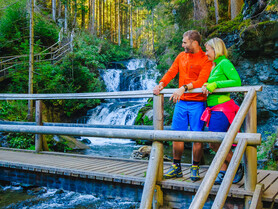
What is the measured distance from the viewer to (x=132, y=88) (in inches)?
802

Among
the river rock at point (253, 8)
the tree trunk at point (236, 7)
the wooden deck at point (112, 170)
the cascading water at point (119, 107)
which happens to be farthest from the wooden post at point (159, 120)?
the tree trunk at point (236, 7)

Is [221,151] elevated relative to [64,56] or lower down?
lower down

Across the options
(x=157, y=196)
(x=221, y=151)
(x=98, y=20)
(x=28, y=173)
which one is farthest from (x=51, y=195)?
(x=98, y=20)

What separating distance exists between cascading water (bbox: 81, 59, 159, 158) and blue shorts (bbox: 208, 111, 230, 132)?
281 inches

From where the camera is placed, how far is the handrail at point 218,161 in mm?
2070

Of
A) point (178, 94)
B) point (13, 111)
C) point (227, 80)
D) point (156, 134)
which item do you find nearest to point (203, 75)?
point (227, 80)

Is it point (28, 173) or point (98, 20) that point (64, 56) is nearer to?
point (28, 173)

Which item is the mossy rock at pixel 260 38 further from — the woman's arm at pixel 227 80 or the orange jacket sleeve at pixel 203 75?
the woman's arm at pixel 227 80

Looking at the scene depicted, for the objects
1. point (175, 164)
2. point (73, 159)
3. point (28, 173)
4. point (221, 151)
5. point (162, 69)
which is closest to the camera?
point (221, 151)

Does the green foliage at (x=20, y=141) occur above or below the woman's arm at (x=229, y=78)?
below

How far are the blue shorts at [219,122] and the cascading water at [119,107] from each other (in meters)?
7.13

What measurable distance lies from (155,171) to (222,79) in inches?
57.1

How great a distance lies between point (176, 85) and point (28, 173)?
10028 mm

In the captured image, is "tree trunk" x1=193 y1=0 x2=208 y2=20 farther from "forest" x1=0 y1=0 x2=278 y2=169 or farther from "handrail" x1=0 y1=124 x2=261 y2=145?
"handrail" x1=0 y1=124 x2=261 y2=145
